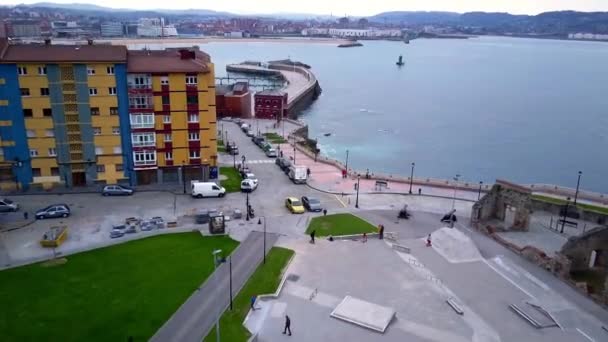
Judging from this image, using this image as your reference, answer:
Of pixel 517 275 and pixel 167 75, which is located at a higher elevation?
pixel 167 75

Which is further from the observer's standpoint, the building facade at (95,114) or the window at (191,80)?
the window at (191,80)

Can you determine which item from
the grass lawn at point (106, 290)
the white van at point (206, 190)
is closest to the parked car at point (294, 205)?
the white van at point (206, 190)

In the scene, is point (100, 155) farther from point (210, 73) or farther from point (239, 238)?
point (239, 238)

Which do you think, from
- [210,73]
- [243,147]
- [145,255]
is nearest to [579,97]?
[243,147]

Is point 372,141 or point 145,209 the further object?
point 372,141

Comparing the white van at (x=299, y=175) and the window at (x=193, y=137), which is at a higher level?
→ the window at (x=193, y=137)

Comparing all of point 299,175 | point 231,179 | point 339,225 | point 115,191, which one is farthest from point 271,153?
point 339,225

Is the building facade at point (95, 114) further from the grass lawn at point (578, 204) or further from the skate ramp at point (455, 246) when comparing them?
the grass lawn at point (578, 204)
